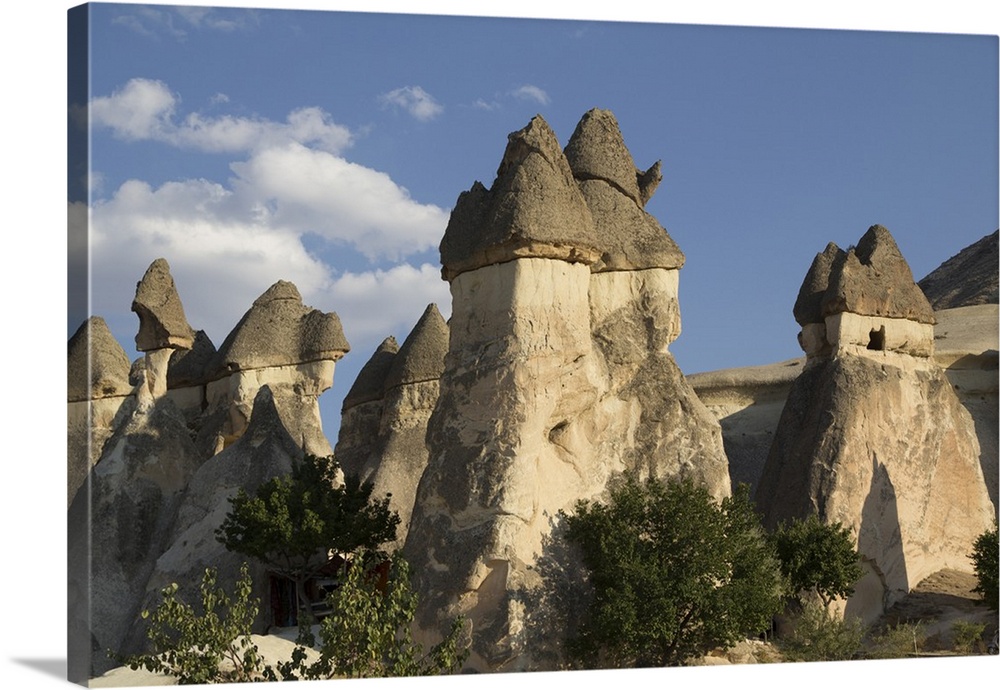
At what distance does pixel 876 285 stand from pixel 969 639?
8.15m

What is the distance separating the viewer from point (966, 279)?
3616cm

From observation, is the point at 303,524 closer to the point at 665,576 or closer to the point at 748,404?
the point at 665,576

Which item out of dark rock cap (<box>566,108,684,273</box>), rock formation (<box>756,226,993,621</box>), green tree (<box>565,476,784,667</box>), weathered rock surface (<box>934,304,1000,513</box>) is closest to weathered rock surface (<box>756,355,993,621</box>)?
rock formation (<box>756,226,993,621</box>)

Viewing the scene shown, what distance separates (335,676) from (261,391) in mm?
11336

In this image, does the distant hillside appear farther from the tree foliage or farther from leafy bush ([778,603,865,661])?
the tree foliage

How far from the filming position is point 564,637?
58.1 ft

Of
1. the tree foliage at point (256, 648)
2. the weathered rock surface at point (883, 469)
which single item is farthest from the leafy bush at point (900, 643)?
the tree foliage at point (256, 648)

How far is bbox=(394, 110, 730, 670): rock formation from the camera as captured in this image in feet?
58.3

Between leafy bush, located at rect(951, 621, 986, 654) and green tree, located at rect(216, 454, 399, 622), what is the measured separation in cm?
801

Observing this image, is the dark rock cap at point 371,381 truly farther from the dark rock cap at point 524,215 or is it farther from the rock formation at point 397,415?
the dark rock cap at point 524,215

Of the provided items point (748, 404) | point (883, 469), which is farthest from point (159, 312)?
point (748, 404)

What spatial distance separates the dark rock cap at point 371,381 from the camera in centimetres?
2867

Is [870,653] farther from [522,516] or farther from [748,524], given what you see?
[522,516]

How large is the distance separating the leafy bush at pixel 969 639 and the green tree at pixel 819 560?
2.73 m
